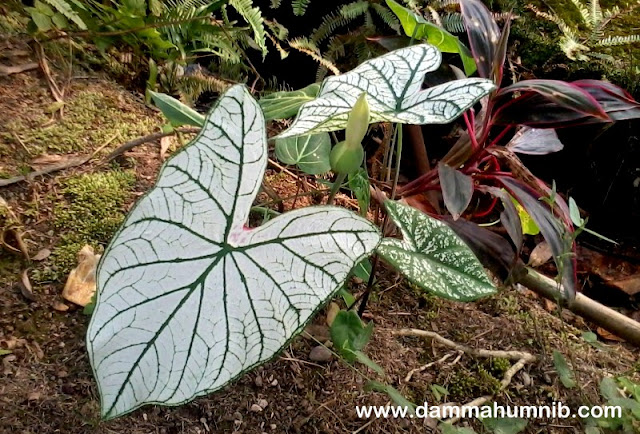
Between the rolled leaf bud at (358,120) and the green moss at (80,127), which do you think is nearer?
the rolled leaf bud at (358,120)

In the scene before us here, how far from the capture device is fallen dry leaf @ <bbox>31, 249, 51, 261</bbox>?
108cm

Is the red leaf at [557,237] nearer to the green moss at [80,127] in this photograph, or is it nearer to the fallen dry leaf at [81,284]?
the fallen dry leaf at [81,284]

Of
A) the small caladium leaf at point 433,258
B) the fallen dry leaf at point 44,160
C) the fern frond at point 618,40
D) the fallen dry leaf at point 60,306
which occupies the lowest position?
the fallen dry leaf at point 60,306

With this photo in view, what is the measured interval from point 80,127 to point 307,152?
66 cm

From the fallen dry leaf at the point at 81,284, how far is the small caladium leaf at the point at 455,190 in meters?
0.69

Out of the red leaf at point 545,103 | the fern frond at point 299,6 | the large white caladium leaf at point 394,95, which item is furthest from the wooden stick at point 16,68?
the red leaf at point 545,103

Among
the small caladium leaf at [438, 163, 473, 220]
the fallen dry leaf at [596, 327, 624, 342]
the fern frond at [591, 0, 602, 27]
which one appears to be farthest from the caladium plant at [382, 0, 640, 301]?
the fern frond at [591, 0, 602, 27]

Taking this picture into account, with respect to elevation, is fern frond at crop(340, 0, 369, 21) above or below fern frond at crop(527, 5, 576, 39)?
below

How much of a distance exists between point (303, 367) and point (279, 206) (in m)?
0.43

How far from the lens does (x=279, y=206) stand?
1350 millimetres

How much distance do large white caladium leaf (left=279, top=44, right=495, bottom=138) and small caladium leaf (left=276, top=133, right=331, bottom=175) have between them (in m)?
0.22

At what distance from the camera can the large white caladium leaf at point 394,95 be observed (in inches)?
31.8

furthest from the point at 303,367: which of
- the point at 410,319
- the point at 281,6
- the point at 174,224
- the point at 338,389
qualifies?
the point at 281,6

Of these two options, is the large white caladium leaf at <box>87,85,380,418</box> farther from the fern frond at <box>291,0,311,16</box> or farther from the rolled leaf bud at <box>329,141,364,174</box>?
the fern frond at <box>291,0,311,16</box>
